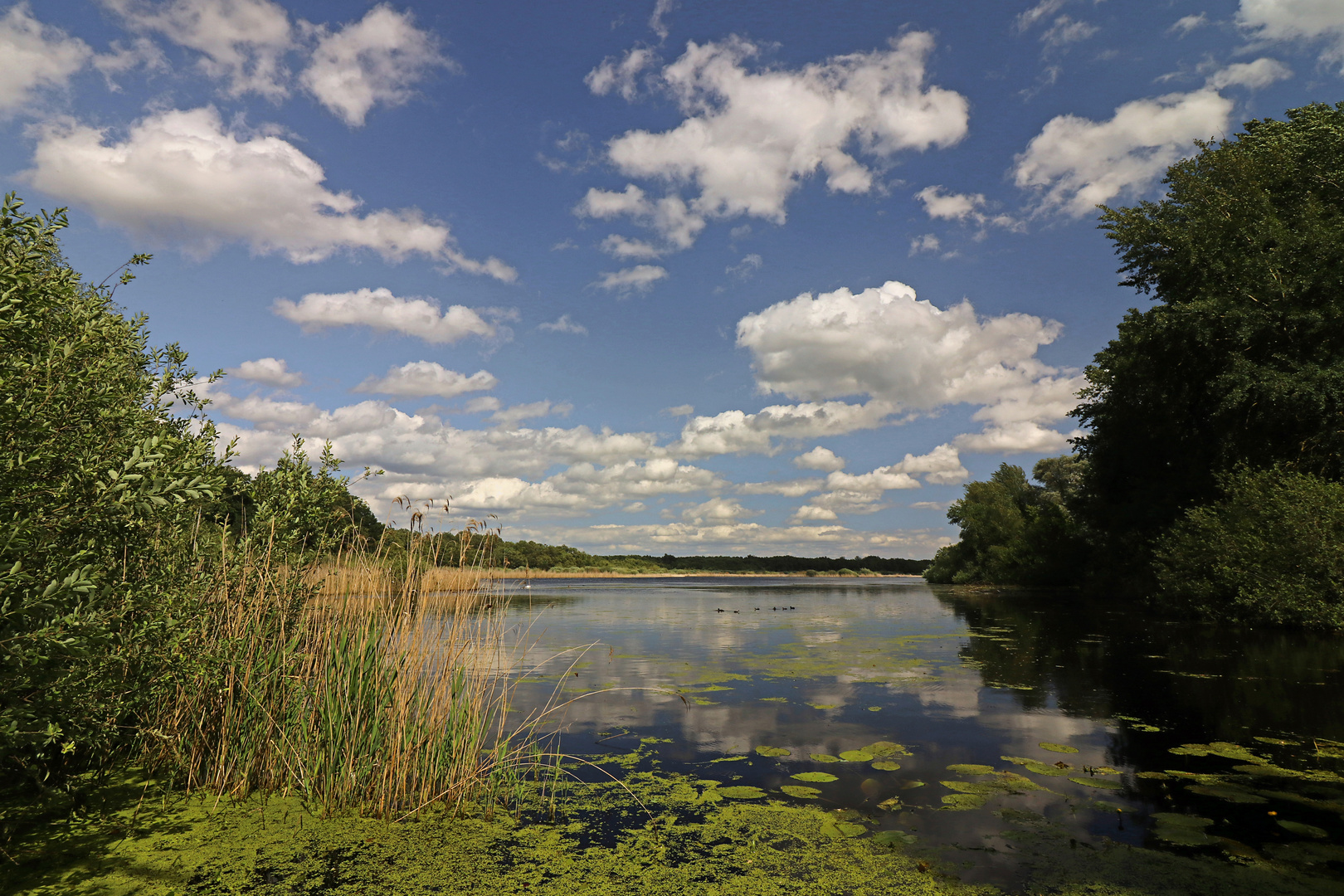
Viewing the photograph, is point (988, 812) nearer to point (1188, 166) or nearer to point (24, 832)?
point (24, 832)

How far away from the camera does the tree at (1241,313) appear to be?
21.2 metres

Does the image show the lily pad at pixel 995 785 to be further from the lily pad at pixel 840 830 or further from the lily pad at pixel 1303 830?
the lily pad at pixel 1303 830

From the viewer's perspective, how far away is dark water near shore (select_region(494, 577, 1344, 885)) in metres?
6.08

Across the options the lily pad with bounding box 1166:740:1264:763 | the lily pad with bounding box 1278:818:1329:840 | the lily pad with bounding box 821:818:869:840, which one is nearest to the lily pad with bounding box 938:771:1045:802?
the lily pad with bounding box 821:818:869:840

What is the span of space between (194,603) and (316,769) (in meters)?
1.89

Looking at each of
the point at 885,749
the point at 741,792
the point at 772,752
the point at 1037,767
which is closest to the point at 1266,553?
the point at 1037,767

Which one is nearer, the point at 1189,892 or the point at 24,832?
the point at 1189,892

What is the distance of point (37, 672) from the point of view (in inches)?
163

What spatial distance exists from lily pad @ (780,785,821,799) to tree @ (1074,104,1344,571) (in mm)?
22230

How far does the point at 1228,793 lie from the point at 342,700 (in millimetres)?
8653

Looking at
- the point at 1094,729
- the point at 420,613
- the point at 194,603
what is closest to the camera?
the point at 194,603

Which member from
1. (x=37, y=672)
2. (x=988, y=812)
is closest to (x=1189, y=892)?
(x=988, y=812)

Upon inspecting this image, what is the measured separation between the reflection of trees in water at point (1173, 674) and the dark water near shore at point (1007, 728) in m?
0.06

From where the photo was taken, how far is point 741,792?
6984 mm
